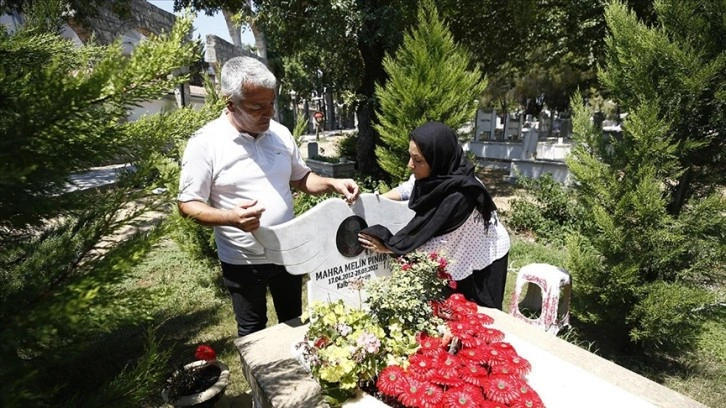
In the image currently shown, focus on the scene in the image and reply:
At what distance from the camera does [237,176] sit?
1.94 metres

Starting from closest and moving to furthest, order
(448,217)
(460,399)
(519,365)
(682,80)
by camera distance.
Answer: (460,399) → (519,365) → (448,217) → (682,80)

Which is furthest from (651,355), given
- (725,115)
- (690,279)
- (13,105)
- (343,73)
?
(343,73)

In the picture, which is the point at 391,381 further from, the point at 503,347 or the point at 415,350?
the point at 503,347

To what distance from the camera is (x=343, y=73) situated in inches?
344

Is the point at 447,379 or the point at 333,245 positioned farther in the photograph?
the point at 333,245

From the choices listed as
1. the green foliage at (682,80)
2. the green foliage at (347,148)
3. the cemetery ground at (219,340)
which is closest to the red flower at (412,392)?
the cemetery ground at (219,340)

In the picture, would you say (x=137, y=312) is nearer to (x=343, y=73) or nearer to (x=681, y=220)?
(x=681, y=220)

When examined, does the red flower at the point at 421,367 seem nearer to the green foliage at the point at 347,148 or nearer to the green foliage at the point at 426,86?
the green foliage at the point at 426,86

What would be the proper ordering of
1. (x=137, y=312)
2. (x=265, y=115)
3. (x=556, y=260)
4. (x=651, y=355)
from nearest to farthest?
1. (x=137, y=312)
2. (x=265, y=115)
3. (x=651, y=355)
4. (x=556, y=260)

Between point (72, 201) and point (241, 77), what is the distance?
1.04 meters

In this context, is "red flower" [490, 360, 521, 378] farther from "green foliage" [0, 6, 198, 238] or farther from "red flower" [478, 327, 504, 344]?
"green foliage" [0, 6, 198, 238]

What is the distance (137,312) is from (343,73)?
28.0 ft

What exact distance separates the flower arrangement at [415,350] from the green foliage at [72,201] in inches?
28.2

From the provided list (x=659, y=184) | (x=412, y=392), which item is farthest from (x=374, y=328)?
(x=659, y=184)
